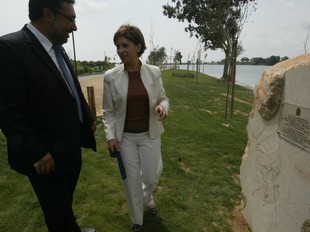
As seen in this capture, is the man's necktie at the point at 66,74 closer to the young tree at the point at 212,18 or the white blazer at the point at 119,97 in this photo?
the white blazer at the point at 119,97

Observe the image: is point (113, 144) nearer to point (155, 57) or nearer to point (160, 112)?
point (160, 112)

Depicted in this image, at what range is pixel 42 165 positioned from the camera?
2.09 m

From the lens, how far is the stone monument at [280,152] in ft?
7.36

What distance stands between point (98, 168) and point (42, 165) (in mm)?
2867

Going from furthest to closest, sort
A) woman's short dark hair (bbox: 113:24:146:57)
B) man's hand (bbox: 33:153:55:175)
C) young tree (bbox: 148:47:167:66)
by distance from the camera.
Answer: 1. young tree (bbox: 148:47:167:66)
2. woman's short dark hair (bbox: 113:24:146:57)
3. man's hand (bbox: 33:153:55:175)

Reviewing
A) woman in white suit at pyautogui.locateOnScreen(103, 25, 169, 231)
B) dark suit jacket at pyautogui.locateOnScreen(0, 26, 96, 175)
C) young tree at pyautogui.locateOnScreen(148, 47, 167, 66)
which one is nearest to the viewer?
dark suit jacket at pyautogui.locateOnScreen(0, 26, 96, 175)

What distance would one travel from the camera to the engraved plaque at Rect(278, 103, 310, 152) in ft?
7.19

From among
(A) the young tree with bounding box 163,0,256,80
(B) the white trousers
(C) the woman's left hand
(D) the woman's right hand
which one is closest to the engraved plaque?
(C) the woman's left hand

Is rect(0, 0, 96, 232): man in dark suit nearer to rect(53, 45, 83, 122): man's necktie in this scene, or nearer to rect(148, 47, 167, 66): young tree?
rect(53, 45, 83, 122): man's necktie

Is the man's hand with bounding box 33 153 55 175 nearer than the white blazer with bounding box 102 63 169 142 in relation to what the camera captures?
Yes

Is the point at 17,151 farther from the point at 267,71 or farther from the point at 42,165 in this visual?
the point at 267,71

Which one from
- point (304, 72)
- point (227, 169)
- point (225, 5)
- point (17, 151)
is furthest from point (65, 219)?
point (225, 5)

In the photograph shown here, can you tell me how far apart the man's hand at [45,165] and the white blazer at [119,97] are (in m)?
0.84

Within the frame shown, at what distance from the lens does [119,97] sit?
2.86m
